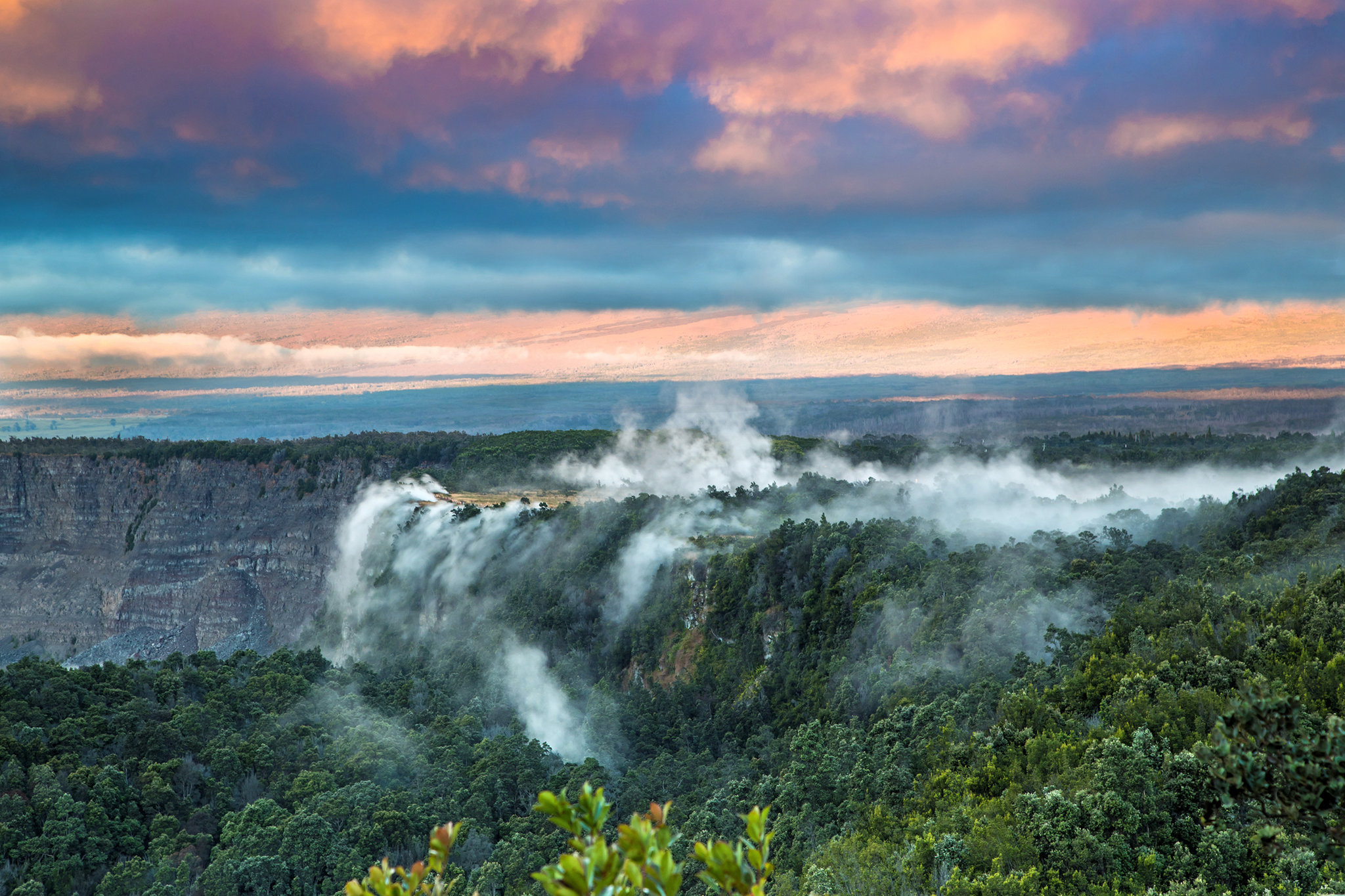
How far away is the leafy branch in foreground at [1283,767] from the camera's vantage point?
420 inches

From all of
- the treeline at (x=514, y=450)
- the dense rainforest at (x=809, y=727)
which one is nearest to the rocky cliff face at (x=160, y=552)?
the treeline at (x=514, y=450)

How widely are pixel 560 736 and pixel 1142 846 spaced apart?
51630 millimetres

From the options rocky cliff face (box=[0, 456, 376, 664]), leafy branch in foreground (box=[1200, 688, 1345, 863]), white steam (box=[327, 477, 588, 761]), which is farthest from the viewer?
rocky cliff face (box=[0, 456, 376, 664])

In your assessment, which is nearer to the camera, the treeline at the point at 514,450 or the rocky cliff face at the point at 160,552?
the treeline at the point at 514,450

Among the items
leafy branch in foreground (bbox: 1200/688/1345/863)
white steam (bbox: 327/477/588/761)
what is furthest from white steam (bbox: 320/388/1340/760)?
leafy branch in foreground (bbox: 1200/688/1345/863)

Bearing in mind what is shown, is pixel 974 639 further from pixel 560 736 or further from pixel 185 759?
pixel 185 759

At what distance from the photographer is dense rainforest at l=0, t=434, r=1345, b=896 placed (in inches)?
1020

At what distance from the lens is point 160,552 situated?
543 feet

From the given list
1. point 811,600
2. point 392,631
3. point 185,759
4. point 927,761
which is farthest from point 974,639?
point 392,631

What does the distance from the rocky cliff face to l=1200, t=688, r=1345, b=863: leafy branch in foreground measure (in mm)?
157480

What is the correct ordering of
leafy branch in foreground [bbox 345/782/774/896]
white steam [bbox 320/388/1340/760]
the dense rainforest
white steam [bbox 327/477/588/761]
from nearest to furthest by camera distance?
leafy branch in foreground [bbox 345/782/774/896], the dense rainforest, white steam [bbox 320/388/1340/760], white steam [bbox 327/477/588/761]

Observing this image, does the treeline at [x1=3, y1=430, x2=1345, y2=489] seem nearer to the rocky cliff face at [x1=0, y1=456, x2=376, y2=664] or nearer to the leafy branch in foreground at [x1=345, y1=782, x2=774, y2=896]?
the rocky cliff face at [x1=0, y1=456, x2=376, y2=664]

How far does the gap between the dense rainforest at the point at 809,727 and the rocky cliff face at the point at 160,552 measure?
8477cm

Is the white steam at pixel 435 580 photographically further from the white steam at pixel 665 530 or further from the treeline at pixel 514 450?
the treeline at pixel 514 450
